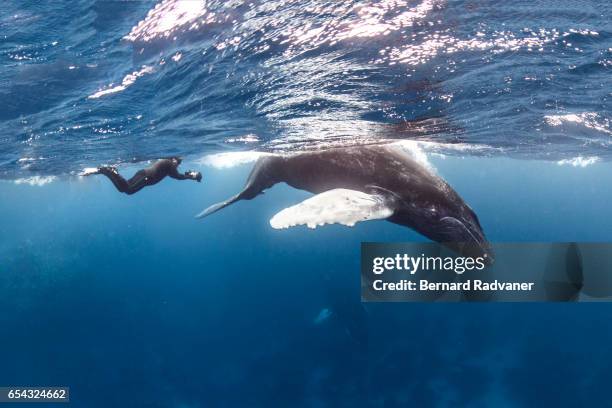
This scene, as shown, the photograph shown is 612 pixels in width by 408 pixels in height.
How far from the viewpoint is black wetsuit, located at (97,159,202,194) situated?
9.09 meters

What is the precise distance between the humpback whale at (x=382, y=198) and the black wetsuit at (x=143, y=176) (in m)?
3.56

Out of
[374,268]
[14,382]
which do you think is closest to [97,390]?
[14,382]

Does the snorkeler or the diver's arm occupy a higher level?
the snorkeler

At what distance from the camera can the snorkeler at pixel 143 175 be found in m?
9.07

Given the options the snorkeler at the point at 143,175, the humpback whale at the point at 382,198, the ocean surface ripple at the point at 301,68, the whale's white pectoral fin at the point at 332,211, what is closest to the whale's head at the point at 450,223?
the humpback whale at the point at 382,198

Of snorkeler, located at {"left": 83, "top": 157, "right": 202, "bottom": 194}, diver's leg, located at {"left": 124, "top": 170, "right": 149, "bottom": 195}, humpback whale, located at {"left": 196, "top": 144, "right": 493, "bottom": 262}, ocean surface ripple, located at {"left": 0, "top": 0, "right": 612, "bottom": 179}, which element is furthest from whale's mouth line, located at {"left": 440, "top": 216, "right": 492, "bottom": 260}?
diver's leg, located at {"left": 124, "top": 170, "right": 149, "bottom": 195}

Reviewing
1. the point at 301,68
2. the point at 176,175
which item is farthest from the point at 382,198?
the point at 176,175

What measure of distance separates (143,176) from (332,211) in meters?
6.78

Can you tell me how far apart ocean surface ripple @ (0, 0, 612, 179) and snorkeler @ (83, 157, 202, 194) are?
1567 mm

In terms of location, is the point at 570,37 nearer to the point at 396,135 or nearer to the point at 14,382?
the point at 396,135

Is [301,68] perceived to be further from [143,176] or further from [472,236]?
[143,176]

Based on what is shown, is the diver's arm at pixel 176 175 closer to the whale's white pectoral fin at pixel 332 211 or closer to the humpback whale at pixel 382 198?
the humpback whale at pixel 382 198

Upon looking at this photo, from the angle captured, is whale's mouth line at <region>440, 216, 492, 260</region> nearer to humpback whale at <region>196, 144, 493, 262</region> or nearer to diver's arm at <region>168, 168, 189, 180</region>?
humpback whale at <region>196, 144, 493, 262</region>

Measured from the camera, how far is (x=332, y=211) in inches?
171
